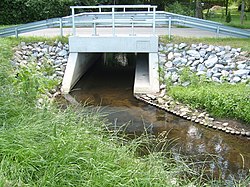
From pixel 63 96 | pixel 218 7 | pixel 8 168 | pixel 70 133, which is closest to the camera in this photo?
pixel 8 168

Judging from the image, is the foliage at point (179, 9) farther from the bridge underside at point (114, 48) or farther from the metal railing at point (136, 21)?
the bridge underside at point (114, 48)

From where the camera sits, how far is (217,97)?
8570 mm

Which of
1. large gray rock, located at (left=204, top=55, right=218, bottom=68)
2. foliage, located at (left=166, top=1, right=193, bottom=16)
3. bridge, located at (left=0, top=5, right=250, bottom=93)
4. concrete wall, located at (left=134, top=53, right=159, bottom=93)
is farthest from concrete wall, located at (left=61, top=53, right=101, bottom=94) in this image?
foliage, located at (left=166, top=1, right=193, bottom=16)

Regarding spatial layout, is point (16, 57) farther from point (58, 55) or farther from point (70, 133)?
point (70, 133)

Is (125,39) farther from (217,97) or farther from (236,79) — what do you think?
(217,97)

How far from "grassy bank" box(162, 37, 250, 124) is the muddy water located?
0.60 metres

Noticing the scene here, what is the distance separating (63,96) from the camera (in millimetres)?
10227

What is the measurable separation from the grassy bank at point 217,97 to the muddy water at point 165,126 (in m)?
0.60

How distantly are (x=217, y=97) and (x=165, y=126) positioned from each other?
145cm

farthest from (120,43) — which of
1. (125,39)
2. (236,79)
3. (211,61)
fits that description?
(236,79)

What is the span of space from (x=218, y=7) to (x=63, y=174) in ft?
80.3

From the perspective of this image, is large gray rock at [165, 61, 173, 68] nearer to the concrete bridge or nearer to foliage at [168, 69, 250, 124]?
the concrete bridge

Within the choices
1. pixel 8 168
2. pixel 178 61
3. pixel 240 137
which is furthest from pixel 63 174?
pixel 178 61

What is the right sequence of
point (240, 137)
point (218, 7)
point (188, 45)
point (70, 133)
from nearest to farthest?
point (70, 133), point (240, 137), point (188, 45), point (218, 7)
